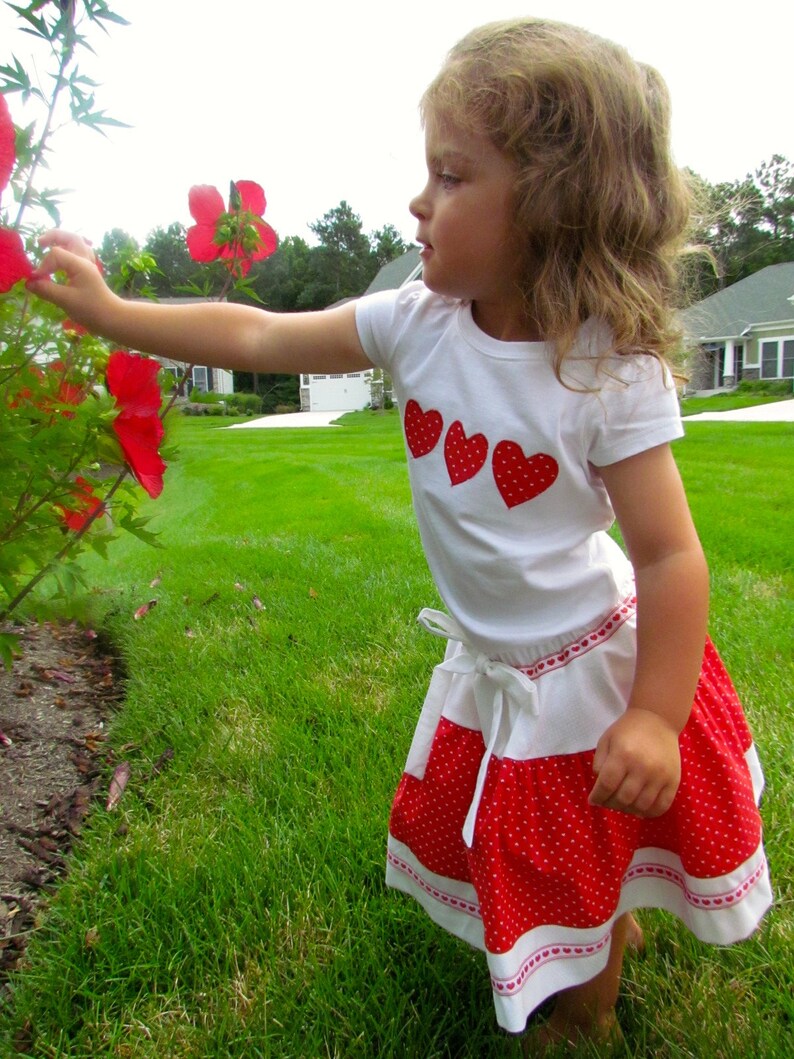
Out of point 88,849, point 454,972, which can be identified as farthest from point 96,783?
point 454,972

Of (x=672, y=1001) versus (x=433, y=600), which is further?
(x=433, y=600)

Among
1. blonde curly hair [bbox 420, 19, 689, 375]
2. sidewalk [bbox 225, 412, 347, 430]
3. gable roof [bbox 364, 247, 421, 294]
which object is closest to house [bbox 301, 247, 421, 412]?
gable roof [bbox 364, 247, 421, 294]

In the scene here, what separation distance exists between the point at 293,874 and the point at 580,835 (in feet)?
2.18

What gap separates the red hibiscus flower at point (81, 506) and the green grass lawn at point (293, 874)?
2.17 ft

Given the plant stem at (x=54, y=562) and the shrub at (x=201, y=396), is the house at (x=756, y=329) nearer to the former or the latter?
the shrub at (x=201, y=396)

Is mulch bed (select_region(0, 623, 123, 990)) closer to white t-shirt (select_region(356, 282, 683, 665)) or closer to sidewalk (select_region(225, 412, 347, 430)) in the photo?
white t-shirt (select_region(356, 282, 683, 665))

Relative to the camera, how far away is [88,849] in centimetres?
168

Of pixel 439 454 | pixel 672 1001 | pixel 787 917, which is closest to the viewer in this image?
pixel 439 454

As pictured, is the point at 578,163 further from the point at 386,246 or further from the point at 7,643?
the point at 386,246

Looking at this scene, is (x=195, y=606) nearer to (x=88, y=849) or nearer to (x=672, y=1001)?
(x=88, y=849)

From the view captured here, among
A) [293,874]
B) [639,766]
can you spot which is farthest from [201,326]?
[293,874]

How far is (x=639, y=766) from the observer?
3.31 ft

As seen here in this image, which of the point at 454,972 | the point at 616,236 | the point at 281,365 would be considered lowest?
the point at 454,972

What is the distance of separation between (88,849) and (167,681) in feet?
2.72
